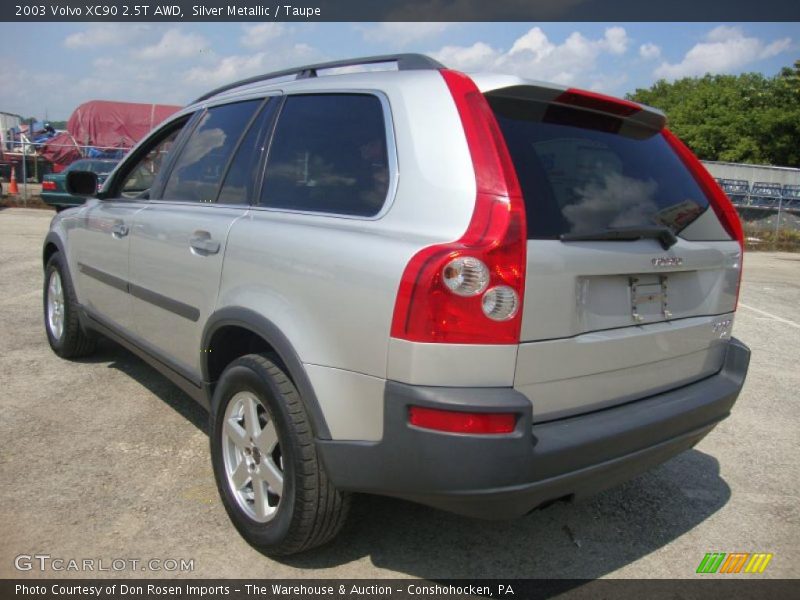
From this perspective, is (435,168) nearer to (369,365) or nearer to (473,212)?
(473,212)

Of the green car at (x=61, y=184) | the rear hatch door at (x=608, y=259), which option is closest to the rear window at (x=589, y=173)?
the rear hatch door at (x=608, y=259)

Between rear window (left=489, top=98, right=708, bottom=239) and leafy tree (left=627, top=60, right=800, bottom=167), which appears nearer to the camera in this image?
rear window (left=489, top=98, right=708, bottom=239)

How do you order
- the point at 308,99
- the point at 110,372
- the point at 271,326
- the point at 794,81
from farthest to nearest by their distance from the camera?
the point at 794,81, the point at 110,372, the point at 308,99, the point at 271,326

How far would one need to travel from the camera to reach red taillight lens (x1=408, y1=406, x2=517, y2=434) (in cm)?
198

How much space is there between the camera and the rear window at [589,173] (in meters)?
2.20

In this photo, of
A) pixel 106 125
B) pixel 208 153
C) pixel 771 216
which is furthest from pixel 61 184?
pixel 771 216

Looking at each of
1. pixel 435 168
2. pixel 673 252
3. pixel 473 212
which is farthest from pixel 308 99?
pixel 673 252

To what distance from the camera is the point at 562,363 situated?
2.15 metres

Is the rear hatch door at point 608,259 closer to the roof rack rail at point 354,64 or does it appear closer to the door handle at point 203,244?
the roof rack rail at point 354,64

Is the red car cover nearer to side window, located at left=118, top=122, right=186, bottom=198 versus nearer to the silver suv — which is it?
side window, located at left=118, top=122, right=186, bottom=198

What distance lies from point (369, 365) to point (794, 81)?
4313 cm

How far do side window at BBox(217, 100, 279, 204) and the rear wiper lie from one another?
144 cm

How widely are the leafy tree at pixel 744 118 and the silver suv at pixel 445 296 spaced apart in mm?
33967

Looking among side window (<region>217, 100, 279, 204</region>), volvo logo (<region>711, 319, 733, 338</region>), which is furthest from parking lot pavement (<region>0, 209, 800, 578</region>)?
side window (<region>217, 100, 279, 204</region>)
